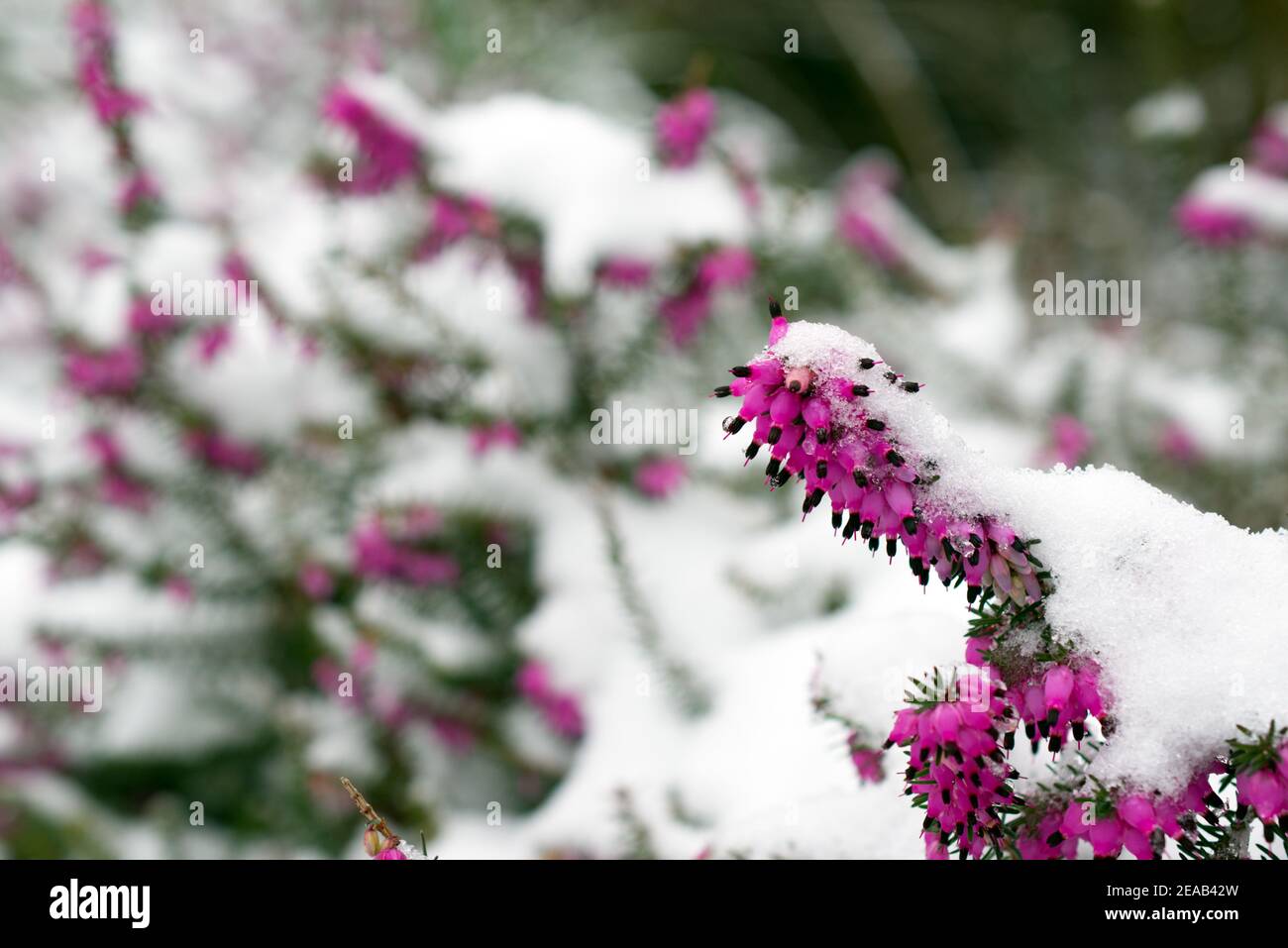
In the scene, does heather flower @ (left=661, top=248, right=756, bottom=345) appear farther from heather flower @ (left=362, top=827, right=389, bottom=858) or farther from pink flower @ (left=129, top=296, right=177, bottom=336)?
heather flower @ (left=362, top=827, right=389, bottom=858)

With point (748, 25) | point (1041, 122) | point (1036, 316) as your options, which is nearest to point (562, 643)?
point (1036, 316)

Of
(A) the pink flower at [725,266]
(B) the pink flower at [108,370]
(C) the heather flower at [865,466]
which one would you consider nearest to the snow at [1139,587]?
(C) the heather flower at [865,466]

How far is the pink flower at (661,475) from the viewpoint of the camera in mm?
1784

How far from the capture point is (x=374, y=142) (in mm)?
1631

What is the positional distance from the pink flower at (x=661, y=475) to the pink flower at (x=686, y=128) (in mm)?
553

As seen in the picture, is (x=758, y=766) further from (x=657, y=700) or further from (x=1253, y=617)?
(x=1253, y=617)

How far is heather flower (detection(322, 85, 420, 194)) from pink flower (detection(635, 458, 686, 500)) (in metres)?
0.69

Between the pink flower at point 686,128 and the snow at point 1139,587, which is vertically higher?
the pink flower at point 686,128

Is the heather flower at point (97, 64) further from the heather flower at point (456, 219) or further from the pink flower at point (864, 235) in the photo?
the pink flower at point (864, 235)

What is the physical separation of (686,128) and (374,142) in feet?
1.81

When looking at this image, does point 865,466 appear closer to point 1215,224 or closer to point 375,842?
point 375,842

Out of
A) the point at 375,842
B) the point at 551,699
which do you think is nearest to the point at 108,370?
the point at 551,699

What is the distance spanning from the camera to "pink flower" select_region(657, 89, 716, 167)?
1681 millimetres

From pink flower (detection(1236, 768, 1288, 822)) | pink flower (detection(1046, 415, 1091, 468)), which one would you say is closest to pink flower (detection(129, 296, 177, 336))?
pink flower (detection(1046, 415, 1091, 468))
